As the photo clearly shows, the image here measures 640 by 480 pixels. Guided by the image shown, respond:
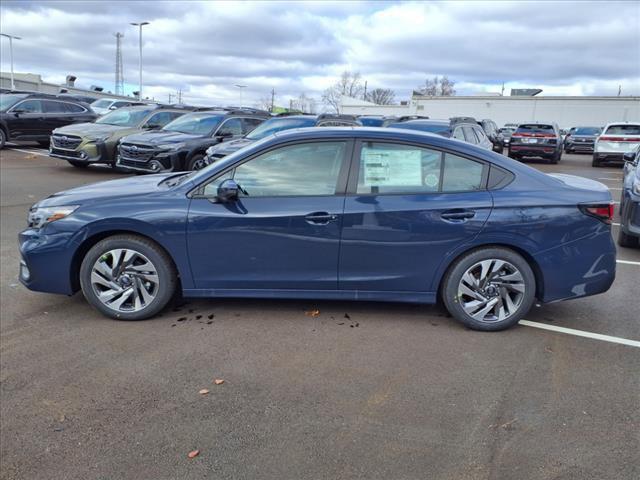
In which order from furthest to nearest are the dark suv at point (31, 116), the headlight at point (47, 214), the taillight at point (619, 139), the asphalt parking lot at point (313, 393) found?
the taillight at point (619, 139) < the dark suv at point (31, 116) < the headlight at point (47, 214) < the asphalt parking lot at point (313, 393)

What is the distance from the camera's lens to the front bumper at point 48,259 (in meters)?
4.48

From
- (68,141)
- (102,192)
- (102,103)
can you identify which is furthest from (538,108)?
(102,192)

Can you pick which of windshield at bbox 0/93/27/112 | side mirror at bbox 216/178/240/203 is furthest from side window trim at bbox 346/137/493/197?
windshield at bbox 0/93/27/112

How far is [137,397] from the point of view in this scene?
342 cm

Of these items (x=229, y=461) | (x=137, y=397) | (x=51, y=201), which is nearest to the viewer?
(x=229, y=461)

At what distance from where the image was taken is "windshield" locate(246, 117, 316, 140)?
1237cm

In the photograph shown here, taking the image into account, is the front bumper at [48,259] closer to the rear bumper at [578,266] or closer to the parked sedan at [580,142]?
the rear bumper at [578,266]

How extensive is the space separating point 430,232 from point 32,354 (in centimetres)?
312

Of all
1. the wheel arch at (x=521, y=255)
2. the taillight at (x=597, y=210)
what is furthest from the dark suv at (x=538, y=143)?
the wheel arch at (x=521, y=255)

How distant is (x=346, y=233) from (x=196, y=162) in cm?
889

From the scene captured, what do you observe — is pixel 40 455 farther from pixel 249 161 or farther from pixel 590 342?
pixel 590 342

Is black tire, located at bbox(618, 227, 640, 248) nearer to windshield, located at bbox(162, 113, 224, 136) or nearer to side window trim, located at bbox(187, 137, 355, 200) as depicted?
side window trim, located at bbox(187, 137, 355, 200)

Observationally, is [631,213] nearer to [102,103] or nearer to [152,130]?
[152,130]

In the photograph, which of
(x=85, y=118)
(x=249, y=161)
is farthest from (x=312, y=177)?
(x=85, y=118)
